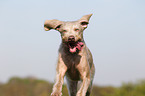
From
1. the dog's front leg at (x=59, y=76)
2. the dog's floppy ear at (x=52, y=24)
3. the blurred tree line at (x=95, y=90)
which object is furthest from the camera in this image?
the blurred tree line at (x=95, y=90)

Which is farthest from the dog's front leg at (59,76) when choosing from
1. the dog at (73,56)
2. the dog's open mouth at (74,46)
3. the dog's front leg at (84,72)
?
the dog's open mouth at (74,46)

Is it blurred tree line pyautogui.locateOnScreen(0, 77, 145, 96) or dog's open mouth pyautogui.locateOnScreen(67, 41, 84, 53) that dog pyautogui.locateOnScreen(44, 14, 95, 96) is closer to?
dog's open mouth pyautogui.locateOnScreen(67, 41, 84, 53)

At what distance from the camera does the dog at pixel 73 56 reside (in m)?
4.04

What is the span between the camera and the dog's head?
3945 mm

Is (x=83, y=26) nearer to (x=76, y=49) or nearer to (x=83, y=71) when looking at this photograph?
(x=76, y=49)

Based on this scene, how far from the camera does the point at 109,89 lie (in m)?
40.6

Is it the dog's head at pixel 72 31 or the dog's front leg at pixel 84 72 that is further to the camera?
the dog's front leg at pixel 84 72

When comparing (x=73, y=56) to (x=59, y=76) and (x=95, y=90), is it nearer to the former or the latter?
(x=59, y=76)

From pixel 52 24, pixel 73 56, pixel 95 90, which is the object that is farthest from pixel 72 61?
pixel 95 90

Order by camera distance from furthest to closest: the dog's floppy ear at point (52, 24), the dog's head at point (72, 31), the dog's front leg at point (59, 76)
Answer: the dog's floppy ear at point (52, 24) < the dog's front leg at point (59, 76) < the dog's head at point (72, 31)

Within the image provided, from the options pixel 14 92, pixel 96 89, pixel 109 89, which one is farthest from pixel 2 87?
pixel 109 89

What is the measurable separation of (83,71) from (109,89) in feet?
123

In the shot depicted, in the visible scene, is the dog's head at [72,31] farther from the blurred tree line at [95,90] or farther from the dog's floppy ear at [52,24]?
the blurred tree line at [95,90]

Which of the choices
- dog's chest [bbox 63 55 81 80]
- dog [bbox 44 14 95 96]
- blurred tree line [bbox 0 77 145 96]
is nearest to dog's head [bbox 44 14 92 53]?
dog [bbox 44 14 95 96]
